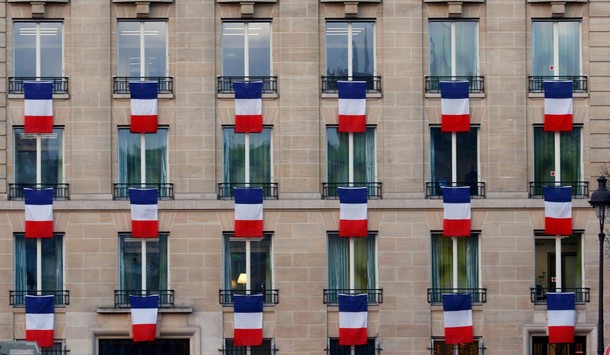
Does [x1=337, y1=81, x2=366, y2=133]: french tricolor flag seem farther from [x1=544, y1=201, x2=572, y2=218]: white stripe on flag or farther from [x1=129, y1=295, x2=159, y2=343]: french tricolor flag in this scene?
[x1=129, y1=295, x2=159, y2=343]: french tricolor flag

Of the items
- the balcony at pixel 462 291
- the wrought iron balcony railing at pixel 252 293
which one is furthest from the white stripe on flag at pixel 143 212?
the balcony at pixel 462 291

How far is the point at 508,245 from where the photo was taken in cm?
5344

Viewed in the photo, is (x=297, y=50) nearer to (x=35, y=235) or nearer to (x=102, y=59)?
(x=102, y=59)

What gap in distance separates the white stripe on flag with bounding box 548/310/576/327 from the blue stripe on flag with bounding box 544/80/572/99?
7.11m

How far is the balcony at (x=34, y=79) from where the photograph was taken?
53469 millimetres

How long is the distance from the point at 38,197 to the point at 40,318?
12.9ft

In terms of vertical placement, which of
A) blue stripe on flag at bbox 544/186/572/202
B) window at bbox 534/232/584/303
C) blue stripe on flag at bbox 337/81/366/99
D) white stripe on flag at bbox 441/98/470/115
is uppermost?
blue stripe on flag at bbox 337/81/366/99

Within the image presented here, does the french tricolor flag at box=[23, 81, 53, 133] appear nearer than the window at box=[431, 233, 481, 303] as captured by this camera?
Yes

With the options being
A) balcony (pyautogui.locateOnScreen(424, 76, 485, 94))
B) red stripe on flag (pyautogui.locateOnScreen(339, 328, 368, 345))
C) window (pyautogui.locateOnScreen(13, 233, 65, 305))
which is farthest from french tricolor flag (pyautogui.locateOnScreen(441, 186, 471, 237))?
window (pyautogui.locateOnScreen(13, 233, 65, 305))

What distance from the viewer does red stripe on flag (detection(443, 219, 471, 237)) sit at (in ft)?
174

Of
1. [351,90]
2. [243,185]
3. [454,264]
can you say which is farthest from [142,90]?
[454,264]

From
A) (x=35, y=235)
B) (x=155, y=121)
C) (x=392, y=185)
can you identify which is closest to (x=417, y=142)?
(x=392, y=185)

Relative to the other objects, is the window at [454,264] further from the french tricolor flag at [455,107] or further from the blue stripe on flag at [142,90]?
the blue stripe on flag at [142,90]

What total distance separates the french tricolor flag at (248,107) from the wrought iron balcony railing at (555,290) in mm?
10575
